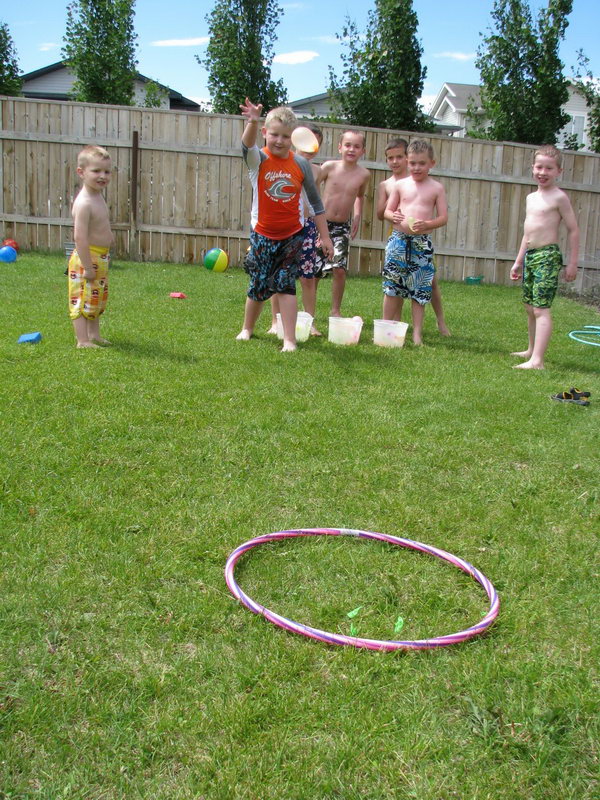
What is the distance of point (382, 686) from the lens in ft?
6.53

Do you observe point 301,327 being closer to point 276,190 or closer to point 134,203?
point 276,190

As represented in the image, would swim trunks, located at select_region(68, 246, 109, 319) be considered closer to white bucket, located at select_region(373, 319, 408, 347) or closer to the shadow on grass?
the shadow on grass

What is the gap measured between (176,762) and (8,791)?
0.35 meters

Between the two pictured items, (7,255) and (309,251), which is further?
(7,255)

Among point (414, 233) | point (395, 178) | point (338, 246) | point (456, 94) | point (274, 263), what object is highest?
point (456, 94)

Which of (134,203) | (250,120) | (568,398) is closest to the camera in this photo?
(568,398)

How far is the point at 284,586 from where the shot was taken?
97.7 inches

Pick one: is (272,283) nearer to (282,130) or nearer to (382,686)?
(282,130)

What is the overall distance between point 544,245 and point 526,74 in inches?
461

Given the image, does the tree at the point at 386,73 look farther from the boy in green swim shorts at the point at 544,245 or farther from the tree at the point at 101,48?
the boy in green swim shorts at the point at 544,245

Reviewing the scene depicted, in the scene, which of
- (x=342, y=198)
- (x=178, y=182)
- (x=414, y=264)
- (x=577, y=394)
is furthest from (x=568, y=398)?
(x=178, y=182)

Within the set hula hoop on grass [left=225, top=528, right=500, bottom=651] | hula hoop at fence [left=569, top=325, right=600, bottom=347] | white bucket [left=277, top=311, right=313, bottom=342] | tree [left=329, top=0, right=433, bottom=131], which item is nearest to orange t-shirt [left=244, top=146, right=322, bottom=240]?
white bucket [left=277, top=311, right=313, bottom=342]

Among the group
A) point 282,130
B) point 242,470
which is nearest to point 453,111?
point 282,130

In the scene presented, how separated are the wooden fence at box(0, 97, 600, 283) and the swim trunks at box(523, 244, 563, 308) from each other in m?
6.57
